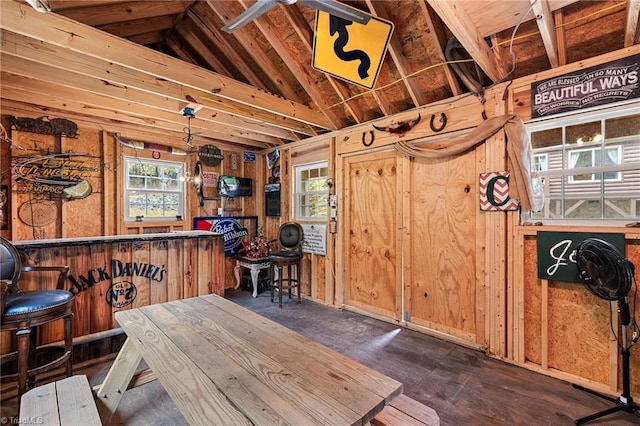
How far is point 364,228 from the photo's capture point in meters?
4.06

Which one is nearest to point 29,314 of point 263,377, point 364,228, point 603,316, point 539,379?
Result: point 263,377

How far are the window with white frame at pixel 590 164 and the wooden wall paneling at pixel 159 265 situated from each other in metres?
3.78

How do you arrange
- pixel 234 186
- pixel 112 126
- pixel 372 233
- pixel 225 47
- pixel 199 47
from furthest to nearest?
pixel 234 186
pixel 112 126
pixel 372 233
pixel 199 47
pixel 225 47

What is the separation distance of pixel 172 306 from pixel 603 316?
3.33 metres

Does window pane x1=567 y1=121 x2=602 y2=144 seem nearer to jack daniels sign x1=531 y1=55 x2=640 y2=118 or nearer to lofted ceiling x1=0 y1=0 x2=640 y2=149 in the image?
jack daniels sign x1=531 y1=55 x2=640 y2=118

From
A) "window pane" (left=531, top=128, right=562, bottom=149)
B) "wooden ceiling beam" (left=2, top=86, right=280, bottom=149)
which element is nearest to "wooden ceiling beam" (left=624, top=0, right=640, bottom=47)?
"window pane" (left=531, top=128, right=562, bottom=149)

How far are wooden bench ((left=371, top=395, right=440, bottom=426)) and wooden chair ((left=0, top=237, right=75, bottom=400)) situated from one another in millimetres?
2370

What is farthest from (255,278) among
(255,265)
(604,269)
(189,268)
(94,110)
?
(604,269)

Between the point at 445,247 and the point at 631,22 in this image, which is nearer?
the point at 631,22

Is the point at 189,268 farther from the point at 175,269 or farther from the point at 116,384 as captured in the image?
the point at 116,384

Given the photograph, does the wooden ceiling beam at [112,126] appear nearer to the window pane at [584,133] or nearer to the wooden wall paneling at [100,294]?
the wooden wall paneling at [100,294]

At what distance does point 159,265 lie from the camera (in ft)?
10.2

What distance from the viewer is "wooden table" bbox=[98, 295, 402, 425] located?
95 cm

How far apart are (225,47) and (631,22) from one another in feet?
12.7
